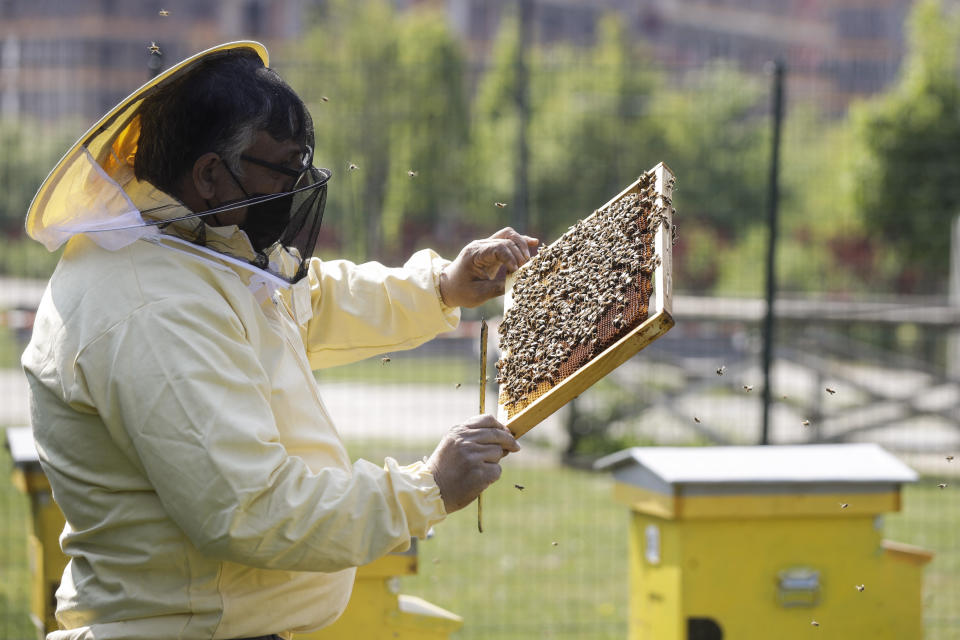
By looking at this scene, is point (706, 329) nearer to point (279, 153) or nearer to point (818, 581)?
point (818, 581)

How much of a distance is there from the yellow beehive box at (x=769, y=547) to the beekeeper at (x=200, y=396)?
1439 millimetres

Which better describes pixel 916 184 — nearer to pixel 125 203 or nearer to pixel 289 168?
pixel 289 168

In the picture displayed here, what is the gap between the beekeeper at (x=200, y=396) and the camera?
2.04m

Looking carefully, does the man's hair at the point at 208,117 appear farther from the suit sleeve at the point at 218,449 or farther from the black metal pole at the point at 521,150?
the black metal pole at the point at 521,150

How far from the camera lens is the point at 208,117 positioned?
2.21 meters

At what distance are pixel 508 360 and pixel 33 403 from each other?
113 cm

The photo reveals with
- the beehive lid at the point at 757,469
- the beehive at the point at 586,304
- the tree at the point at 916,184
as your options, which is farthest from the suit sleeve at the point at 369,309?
the tree at the point at 916,184

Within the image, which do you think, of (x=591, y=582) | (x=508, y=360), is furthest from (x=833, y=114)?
(x=508, y=360)

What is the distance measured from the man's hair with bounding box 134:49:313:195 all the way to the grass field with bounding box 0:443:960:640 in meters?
2.54

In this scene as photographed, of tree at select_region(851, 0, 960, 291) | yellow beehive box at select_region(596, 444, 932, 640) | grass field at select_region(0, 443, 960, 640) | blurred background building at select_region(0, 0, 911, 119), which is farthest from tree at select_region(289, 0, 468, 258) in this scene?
blurred background building at select_region(0, 0, 911, 119)

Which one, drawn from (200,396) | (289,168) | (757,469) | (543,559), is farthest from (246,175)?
(543,559)

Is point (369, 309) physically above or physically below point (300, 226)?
below

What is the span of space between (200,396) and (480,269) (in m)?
1.18

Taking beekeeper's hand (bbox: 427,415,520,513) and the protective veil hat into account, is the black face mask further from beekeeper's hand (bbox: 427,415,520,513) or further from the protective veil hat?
beekeeper's hand (bbox: 427,415,520,513)
